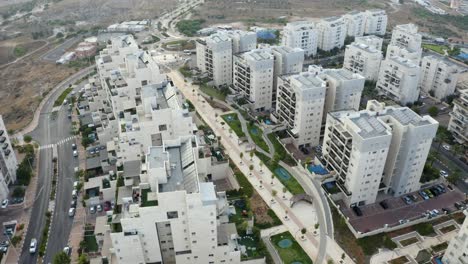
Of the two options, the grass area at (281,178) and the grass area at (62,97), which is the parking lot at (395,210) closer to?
the grass area at (281,178)

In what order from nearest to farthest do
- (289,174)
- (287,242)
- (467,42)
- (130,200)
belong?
(130,200)
(287,242)
(289,174)
(467,42)

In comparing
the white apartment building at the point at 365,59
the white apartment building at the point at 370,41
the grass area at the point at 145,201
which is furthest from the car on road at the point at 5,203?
the white apartment building at the point at 370,41

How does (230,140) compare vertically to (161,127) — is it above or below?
below

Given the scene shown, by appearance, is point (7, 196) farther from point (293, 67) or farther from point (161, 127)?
point (293, 67)

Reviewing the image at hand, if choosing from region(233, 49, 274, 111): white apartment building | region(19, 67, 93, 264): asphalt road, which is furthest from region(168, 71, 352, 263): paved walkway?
region(19, 67, 93, 264): asphalt road

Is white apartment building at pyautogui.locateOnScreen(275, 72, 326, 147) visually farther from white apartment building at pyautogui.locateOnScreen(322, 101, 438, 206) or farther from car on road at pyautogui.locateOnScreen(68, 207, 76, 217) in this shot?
car on road at pyautogui.locateOnScreen(68, 207, 76, 217)

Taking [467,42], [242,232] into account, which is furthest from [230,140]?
[467,42]
